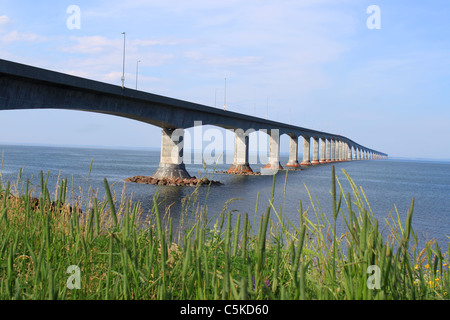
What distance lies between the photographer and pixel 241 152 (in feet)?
219

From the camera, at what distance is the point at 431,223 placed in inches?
1086

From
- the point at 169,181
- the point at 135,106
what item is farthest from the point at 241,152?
the point at 135,106

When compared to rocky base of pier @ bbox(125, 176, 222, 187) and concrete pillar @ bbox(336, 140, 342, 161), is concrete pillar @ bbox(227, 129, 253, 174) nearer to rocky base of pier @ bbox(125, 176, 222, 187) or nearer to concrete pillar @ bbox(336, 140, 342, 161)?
rocky base of pier @ bbox(125, 176, 222, 187)

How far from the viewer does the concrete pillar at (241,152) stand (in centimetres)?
6581

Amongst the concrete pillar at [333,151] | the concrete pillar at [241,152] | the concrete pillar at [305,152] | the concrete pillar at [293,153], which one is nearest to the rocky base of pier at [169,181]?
the concrete pillar at [241,152]

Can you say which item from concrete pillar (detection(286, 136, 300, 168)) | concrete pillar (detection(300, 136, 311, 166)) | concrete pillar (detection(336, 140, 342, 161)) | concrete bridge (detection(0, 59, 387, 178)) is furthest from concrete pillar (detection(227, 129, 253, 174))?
concrete pillar (detection(336, 140, 342, 161))

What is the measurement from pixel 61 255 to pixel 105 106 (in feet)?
108

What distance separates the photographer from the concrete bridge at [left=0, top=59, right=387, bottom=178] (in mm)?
26641

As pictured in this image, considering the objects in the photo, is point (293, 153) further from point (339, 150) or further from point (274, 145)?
point (339, 150)

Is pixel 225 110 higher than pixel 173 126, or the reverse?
pixel 225 110

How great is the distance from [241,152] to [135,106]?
2966cm

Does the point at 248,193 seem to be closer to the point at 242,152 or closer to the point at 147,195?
the point at 147,195
